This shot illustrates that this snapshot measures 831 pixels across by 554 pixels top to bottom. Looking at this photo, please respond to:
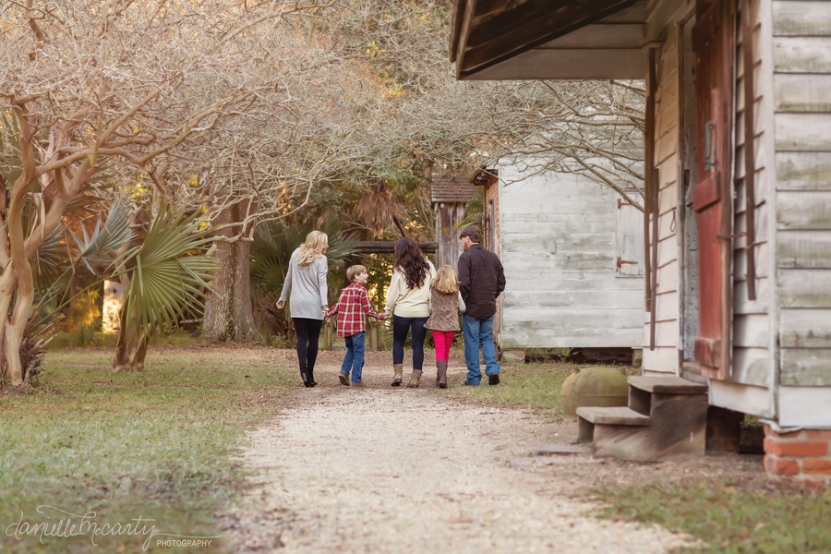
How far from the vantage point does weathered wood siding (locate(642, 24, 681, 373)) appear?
6.71 meters

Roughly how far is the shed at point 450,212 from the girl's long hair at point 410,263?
8.16 metres

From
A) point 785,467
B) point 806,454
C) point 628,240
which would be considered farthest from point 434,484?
point 628,240

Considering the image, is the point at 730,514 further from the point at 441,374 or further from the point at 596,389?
the point at 441,374

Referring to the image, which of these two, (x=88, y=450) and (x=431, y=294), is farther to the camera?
(x=431, y=294)

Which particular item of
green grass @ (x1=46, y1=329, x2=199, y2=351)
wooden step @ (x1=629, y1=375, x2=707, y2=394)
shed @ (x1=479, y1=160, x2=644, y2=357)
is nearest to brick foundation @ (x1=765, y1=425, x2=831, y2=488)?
wooden step @ (x1=629, y1=375, x2=707, y2=394)

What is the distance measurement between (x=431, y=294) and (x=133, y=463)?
6139mm

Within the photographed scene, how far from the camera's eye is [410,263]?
11.4m

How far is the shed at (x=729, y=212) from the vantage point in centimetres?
489

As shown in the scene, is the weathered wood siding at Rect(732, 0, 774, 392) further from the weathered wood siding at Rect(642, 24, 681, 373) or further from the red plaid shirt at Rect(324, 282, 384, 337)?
the red plaid shirt at Rect(324, 282, 384, 337)

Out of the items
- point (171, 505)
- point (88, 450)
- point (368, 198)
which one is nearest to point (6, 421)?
point (88, 450)

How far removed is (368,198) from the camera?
23125mm

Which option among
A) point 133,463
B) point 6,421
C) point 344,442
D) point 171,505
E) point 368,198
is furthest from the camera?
point 368,198

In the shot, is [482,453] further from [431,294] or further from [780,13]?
[431,294]

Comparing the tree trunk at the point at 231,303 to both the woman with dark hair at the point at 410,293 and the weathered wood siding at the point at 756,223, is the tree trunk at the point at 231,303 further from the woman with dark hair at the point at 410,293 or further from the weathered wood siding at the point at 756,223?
the weathered wood siding at the point at 756,223
